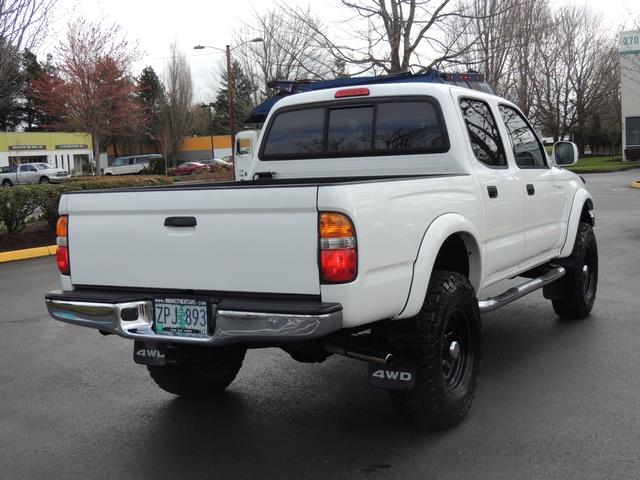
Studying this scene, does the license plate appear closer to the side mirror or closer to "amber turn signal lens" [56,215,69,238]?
"amber turn signal lens" [56,215,69,238]

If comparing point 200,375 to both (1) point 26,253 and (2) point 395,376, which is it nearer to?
(2) point 395,376

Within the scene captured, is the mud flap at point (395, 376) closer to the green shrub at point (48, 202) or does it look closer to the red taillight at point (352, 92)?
the red taillight at point (352, 92)

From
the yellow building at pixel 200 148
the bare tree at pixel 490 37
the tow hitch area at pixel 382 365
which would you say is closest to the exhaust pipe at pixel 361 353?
the tow hitch area at pixel 382 365

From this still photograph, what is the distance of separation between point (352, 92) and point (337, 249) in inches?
80.8

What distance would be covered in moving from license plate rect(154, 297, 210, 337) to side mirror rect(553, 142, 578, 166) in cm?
408

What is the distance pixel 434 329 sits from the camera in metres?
3.71

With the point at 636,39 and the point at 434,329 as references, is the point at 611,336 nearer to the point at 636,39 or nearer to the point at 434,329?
the point at 434,329

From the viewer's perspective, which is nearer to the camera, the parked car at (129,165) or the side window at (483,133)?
the side window at (483,133)

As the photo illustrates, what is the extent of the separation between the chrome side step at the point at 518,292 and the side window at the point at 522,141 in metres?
0.89

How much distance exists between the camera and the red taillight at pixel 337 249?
317 centimetres

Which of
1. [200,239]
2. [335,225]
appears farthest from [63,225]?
[335,225]

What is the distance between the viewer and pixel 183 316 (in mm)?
3521

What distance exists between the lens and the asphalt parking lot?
358cm

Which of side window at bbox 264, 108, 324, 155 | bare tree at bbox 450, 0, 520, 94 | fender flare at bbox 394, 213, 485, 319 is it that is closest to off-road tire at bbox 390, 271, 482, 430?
fender flare at bbox 394, 213, 485, 319
